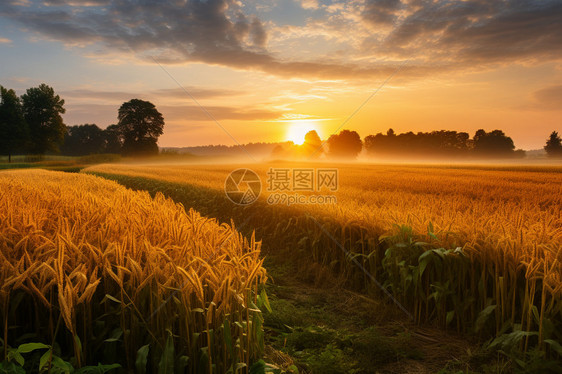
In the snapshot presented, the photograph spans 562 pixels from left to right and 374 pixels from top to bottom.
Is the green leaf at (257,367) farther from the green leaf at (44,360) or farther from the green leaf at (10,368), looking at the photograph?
the green leaf at (10,368)

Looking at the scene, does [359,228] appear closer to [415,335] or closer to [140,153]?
[415,335]

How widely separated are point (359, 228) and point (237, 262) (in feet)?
15.3

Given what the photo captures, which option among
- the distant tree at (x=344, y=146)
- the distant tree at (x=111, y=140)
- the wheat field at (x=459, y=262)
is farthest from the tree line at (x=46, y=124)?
the wheat field at (x=459, y=262)

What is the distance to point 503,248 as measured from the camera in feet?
14.0

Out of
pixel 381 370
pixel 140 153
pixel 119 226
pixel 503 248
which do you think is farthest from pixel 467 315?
pixel 140 153

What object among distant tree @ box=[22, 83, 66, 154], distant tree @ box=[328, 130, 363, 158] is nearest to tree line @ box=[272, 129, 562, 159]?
distant tree @ box=[328, 130, 363, 158]

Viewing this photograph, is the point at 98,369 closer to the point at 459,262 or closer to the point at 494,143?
the point at 459,262

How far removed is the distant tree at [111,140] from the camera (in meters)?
104

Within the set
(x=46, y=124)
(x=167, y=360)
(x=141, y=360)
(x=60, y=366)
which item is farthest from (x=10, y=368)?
(x=46, y=124)

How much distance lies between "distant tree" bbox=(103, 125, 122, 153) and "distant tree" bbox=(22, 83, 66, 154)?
1232 inches

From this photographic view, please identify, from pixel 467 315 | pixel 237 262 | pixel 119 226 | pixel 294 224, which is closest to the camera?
pixel 237 262

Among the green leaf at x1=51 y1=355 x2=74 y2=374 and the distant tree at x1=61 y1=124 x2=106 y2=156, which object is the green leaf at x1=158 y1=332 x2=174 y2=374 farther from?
the distant tree at x1=61 y1=124 x2=106 y2=156

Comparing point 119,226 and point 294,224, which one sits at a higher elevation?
point 119,226

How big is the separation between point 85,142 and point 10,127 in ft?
157
